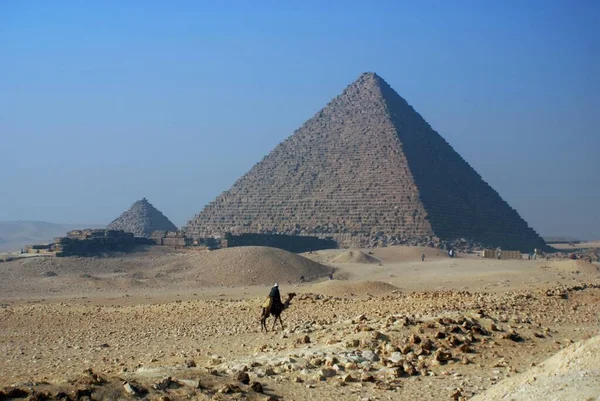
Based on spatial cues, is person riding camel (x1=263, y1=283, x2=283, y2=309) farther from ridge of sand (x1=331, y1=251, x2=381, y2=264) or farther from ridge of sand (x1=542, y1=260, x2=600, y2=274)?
ridge of sand (x1=331, y1=251, x2=381, y2=264)

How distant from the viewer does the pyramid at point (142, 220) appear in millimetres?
76188

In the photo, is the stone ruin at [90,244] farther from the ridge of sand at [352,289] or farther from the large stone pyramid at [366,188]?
the large stone pyramid at [366,188]

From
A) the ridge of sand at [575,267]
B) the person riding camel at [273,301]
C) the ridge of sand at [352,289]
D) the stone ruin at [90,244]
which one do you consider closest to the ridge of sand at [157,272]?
the stone ruin at [90,244]

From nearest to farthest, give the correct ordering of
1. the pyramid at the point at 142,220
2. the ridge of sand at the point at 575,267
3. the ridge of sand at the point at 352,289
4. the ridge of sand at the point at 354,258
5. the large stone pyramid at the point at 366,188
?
the ridge of sand at the point at 352,289
the ridge of sand at the point at 575,267
the ridge of sand at the point at 354,258
the pyramid at the point at 142,220
the large stone pyramid at the point at 366,188

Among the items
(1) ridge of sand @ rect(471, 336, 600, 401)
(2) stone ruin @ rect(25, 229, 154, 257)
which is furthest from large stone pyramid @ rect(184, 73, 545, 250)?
(1) ridge of sand @ rect(471, 336, 600, 401)

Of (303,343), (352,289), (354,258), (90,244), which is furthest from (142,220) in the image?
(303,343)

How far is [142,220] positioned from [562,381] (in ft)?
240

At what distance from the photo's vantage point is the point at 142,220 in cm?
7762

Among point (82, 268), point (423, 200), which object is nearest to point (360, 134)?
point (423, 200)

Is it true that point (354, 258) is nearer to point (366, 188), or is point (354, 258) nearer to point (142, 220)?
point (142, 220)

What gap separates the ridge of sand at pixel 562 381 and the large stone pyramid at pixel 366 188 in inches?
2500

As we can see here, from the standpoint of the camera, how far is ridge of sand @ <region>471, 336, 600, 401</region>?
5848 mm

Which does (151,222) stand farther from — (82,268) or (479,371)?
(479,371)

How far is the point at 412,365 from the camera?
28.5 feet
